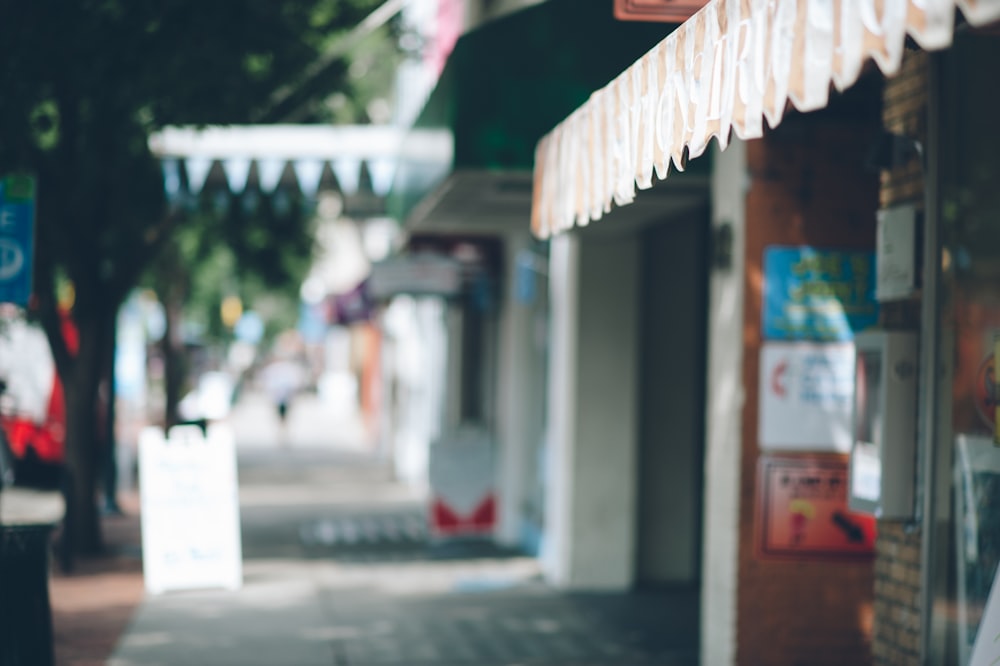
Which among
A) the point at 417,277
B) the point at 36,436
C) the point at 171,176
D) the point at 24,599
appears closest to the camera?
the point at 24,599

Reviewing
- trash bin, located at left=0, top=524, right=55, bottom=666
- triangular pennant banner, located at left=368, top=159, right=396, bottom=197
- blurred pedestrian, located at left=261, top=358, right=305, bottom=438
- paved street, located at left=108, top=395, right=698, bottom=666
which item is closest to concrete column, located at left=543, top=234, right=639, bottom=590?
paved street, located at left=108, top=395, right=698, bottom=666

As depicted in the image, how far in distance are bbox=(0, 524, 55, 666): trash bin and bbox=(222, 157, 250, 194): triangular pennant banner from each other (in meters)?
7.16

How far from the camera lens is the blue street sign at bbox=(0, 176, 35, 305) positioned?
22.8 ft

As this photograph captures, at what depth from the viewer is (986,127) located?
5.76 meters

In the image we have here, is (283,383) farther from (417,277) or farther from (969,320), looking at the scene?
(969,320)

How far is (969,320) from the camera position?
572 centimetres

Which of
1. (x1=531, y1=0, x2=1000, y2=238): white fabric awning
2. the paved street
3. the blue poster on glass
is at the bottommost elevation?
the paved street

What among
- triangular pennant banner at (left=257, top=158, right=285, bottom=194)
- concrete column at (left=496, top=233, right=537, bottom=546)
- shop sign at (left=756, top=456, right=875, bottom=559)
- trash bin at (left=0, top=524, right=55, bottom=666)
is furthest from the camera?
concrete column at (left=496, top=233, right=537, bottom=546)

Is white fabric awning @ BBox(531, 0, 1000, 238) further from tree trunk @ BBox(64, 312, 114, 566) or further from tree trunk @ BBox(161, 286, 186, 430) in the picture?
tree trunk @ BBox(161, 286, 186, 430)

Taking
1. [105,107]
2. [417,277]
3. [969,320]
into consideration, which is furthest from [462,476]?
[969,320]

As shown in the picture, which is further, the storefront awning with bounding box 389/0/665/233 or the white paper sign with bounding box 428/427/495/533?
the white paper sign with bounding box 428/427/495/533

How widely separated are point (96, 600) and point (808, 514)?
5417 mm

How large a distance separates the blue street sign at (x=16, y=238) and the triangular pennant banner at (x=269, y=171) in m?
6.15

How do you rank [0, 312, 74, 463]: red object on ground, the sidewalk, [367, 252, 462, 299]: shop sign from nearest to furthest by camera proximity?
the sidewalk, [367, 252, 462, 299]: shop sign, [0, 312, 74, 463]: red object on ground
